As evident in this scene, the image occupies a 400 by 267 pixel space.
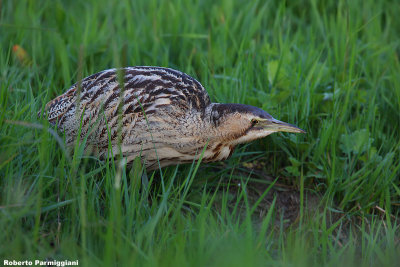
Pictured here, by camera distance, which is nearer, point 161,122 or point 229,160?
Answer: point 161,122

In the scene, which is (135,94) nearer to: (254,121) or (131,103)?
(131,103)

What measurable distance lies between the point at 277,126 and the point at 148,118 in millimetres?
747

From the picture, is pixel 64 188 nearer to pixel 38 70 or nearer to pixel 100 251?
pixel 100 251

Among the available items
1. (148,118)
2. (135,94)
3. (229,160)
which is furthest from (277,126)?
(135,94)

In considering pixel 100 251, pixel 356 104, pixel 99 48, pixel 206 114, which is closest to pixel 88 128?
pixel 206 114

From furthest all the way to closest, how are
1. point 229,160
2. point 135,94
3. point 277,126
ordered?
point 229,160
point 135,94
point 277,126

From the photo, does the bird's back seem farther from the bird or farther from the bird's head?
the bird's head

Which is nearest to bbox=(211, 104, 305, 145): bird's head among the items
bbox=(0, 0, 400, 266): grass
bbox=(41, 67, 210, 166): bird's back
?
bbox=(41, 67, 210, 166): bird's back

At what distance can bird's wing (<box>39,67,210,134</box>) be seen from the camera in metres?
3.13

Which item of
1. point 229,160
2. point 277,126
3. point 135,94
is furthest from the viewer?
point 229,160

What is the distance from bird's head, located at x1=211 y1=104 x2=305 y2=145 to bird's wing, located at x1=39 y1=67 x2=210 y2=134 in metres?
0.16

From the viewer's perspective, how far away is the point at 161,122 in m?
3.09

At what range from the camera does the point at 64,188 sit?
8.70 ft

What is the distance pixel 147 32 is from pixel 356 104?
70.0 inches
